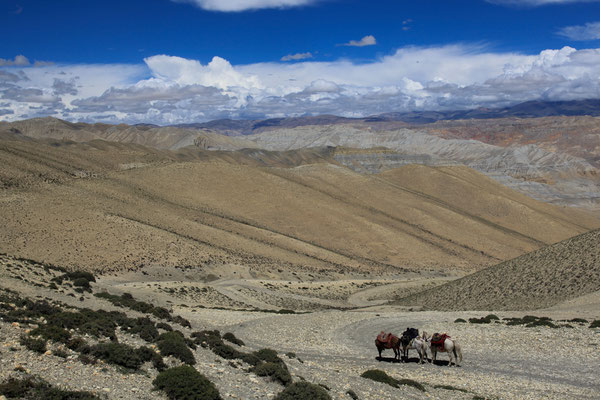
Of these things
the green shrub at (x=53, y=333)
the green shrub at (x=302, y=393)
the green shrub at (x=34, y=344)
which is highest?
the green shrub at (x=34, y=344)

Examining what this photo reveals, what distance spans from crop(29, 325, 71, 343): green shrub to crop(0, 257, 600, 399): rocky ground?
21.1 inches

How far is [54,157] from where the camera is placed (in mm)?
100750

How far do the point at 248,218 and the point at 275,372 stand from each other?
245 feet

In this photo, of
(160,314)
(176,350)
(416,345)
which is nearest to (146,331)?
(176,350)

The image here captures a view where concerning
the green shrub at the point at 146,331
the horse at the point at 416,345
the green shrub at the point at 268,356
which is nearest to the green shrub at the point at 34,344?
the green shrub at the point at 146,331

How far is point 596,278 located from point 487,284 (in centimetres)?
884

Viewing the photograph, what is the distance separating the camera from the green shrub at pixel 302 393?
1241cm

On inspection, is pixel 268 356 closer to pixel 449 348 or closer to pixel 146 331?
pixel 146 331

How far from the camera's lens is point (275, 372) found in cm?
1463

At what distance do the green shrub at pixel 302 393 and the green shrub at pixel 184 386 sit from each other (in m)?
1.65

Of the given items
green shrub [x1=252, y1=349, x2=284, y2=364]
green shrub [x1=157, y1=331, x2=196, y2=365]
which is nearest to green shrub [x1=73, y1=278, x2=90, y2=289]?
green shrub [x1=252, y1=349, x2=284, y2=364]

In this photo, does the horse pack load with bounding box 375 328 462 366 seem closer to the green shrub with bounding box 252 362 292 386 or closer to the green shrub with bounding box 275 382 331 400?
the green shrub with bounding box 252 362 292 386

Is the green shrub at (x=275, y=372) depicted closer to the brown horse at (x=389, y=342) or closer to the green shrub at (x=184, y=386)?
the green shrub at (x=184, y=386)

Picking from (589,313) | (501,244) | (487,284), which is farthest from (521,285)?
(501,244)
